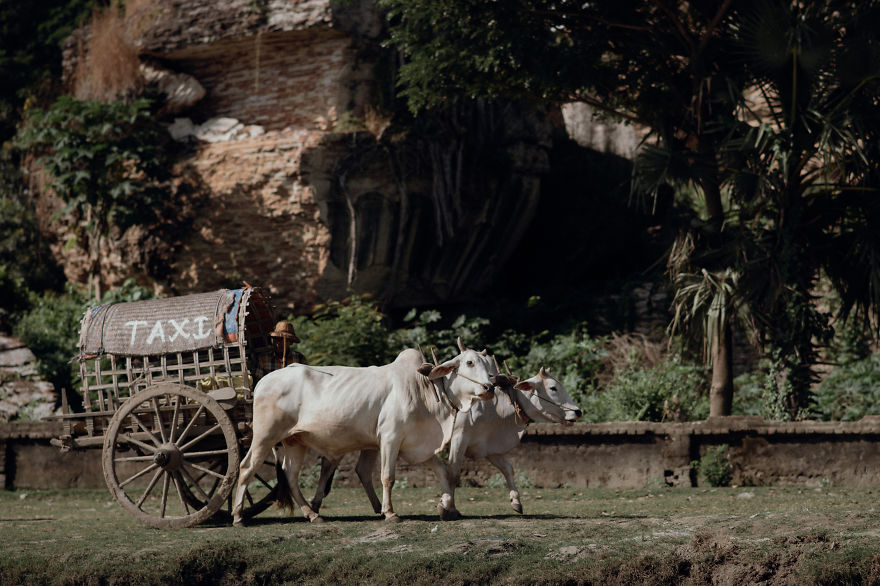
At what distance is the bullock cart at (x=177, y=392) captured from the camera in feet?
26.8

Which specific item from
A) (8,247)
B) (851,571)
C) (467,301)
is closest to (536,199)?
(467,301)

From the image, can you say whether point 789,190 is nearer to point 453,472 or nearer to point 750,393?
point 750,393

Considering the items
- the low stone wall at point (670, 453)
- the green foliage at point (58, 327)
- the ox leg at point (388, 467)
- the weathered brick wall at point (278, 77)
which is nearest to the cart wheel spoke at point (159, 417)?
the ox leg at point (388, 467)

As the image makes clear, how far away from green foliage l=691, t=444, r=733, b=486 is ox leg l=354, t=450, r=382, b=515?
394cm

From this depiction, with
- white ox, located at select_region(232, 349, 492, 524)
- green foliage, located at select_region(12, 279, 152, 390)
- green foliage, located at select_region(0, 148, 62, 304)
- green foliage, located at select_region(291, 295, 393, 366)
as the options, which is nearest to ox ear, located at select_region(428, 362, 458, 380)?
white ox, located at select_region(232, 349, 492, 524)

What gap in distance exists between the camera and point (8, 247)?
1781 centimetres

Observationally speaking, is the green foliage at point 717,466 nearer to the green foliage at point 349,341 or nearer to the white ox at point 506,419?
the white ox at point 506,419

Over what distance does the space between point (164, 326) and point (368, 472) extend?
210 centimetres

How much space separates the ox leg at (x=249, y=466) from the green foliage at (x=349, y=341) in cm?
483

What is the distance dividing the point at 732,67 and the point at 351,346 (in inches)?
233

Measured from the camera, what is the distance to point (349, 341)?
13227 millimetres

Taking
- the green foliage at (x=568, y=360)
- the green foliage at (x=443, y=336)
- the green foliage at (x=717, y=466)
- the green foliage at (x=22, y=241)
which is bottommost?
the green foliage at (x=717, y=466)

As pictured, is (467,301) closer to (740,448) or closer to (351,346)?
(351,346)

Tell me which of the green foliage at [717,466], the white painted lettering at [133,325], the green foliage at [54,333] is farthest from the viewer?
the green foliage at [54,333]
